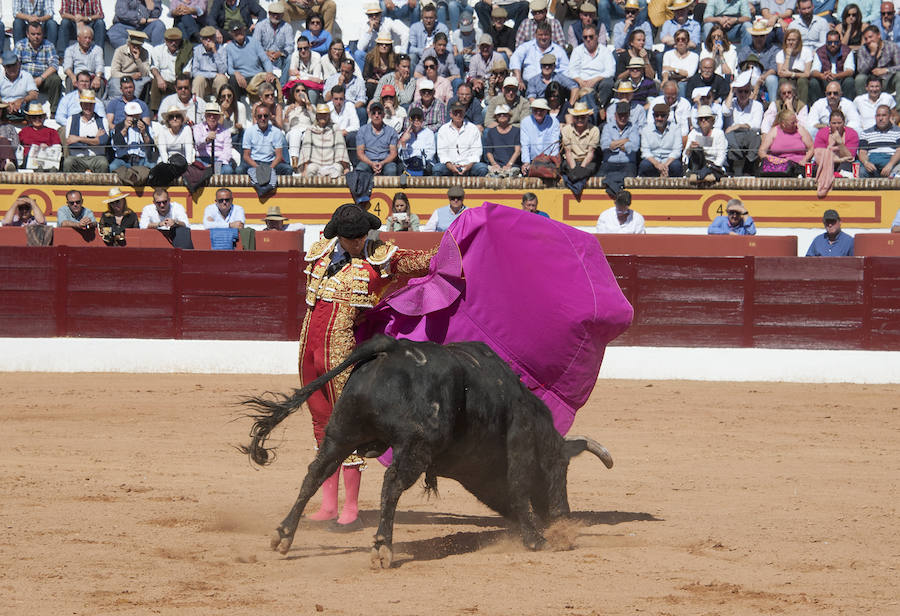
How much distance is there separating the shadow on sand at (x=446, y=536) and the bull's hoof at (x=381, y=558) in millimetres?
95

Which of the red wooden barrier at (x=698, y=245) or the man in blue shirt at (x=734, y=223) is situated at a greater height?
the man in blue shirt at (x=734, y=223)

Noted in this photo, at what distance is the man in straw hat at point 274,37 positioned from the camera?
1371 centimetres

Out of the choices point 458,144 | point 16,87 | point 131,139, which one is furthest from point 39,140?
point 458,144

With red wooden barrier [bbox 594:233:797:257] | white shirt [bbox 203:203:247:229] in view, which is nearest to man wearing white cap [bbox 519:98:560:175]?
red wooden barrier [bbox 594:233:797:257]

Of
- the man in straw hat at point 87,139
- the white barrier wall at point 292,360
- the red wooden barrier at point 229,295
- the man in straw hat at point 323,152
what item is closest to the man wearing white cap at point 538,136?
the red wooden barrier at point 229,295

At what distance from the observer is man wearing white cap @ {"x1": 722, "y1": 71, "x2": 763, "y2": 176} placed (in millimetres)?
12383

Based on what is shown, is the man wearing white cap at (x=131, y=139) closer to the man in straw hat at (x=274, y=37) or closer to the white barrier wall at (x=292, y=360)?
the man in straw hat at (x=274, y=37)

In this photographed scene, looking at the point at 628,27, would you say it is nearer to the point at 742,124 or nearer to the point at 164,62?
the point at 742,124

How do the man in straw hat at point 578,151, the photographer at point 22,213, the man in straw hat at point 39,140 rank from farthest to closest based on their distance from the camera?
the man in straw hat at point 39,140, the man in straw hat at point 578,151, the photographer at point 22,213

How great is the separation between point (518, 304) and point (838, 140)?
316 inches

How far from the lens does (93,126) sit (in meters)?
13.0

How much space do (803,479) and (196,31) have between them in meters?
9.33

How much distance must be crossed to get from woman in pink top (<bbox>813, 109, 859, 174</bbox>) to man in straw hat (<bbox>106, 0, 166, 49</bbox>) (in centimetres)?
713

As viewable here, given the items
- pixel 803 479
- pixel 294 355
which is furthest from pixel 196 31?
pixel 803 479
